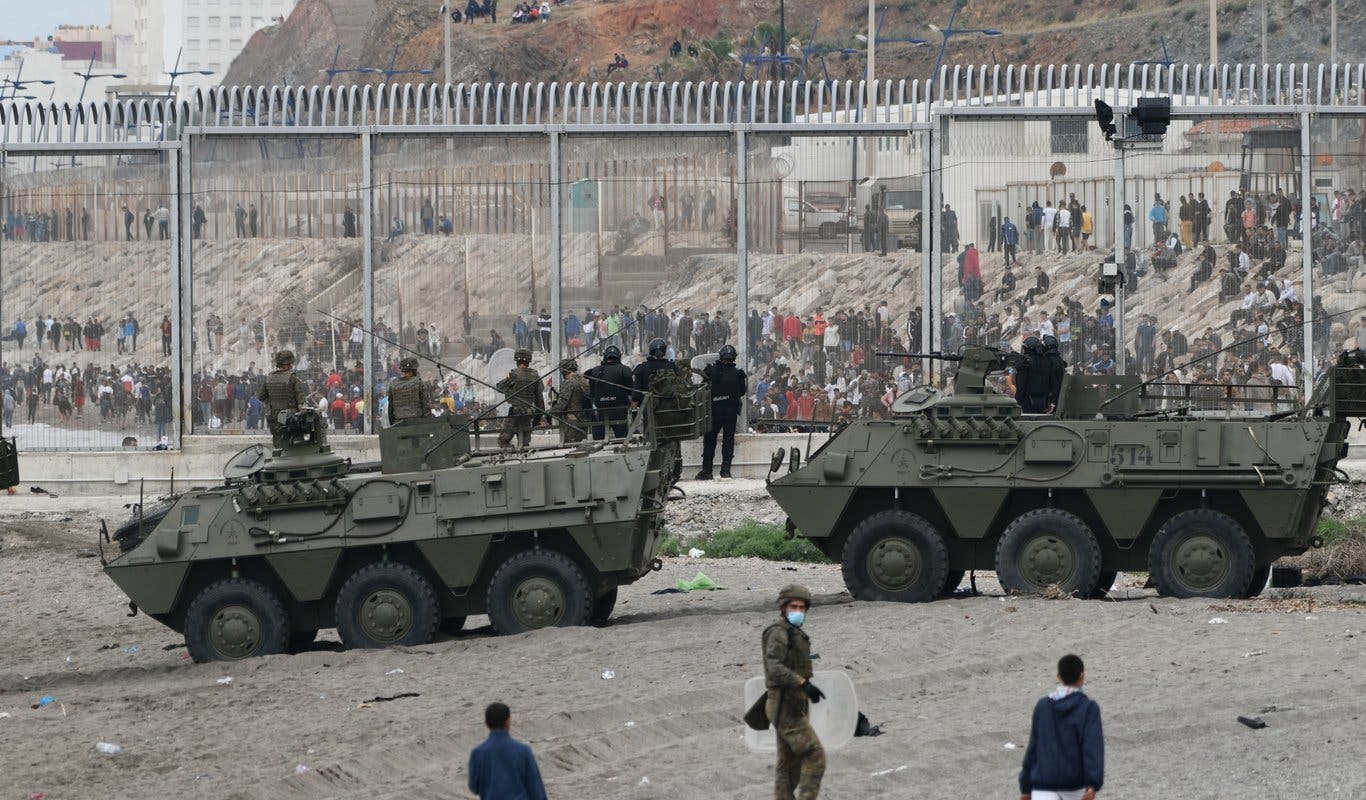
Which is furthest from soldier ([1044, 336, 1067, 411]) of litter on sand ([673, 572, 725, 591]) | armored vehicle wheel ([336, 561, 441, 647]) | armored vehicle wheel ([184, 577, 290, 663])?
armored vehicle wheel ([184, 577, 290, 663])

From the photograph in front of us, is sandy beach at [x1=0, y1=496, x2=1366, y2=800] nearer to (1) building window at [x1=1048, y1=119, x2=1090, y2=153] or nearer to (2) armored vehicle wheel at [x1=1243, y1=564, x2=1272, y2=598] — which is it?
(2) armored vehicle wheel at [x1=1243, y1=564, x2=1272, y2=598]

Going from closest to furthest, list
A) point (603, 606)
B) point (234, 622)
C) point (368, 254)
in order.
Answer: point (234, 622) → point (603, 606) → point (368, 254)

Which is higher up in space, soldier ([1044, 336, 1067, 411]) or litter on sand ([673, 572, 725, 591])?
soldier ([1044, 336, 1067, 411])

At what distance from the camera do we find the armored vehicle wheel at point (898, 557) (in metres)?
17.4

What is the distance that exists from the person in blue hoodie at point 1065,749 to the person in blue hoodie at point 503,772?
2123mm

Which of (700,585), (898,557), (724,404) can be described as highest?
(724,404)

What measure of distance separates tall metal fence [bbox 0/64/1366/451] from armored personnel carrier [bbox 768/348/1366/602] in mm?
6597

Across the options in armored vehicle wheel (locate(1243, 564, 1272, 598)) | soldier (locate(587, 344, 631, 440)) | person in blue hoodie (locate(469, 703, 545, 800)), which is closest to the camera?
person in blue hoodie (locate(469, 703, 545, 800))

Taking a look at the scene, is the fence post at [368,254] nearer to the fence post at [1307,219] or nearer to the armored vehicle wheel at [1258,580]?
the fence post at [1307,219]

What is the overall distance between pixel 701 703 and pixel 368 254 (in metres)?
11.8

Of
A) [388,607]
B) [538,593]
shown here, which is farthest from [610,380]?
[388,607]

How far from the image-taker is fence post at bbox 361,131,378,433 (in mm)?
24609

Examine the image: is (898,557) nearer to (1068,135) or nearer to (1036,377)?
(1036,377)

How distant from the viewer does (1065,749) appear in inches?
361
